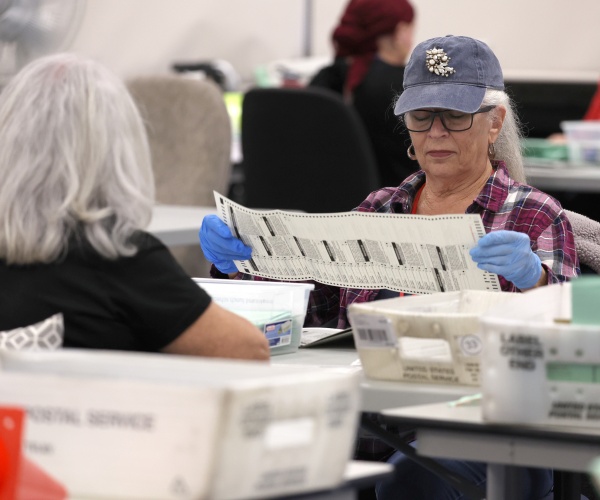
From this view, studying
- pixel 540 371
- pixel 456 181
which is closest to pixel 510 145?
pixel 456 181

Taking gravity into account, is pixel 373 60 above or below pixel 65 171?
below

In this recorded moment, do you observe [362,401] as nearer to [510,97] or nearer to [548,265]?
[548,265]

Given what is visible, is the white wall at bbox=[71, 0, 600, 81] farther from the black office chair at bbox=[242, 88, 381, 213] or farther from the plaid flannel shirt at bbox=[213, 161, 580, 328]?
the plaid flannel shirt at bbox=[213, 161, 580, 328]

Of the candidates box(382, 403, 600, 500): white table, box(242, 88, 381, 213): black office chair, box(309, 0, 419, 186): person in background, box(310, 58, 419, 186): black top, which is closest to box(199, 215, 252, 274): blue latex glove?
box(382, 403, 600, 500): white table

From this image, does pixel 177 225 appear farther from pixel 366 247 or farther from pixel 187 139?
pixel 366 247

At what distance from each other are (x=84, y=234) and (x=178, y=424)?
1.60 ft

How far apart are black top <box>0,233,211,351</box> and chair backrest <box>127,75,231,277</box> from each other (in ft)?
7.55

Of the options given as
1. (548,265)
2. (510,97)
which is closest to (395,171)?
(510,97)

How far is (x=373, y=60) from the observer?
14.2ft

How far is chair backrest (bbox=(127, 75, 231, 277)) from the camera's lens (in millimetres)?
3758

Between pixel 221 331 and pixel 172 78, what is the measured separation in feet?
8.14

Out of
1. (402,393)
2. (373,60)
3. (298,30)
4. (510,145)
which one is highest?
(510,145)

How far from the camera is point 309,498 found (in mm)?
1104

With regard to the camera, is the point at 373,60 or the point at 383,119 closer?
the point at 383,119
